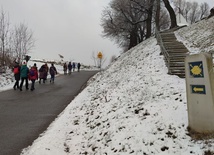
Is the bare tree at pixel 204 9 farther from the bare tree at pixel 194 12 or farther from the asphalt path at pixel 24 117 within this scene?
the asphalt path at pixel 24 117

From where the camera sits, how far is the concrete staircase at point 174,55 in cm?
1107

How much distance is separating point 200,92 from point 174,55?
9.23m

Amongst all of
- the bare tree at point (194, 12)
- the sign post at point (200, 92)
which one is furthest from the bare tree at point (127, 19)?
the bare tree at point (194, 12)

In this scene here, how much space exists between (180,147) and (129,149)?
1120 millimetres

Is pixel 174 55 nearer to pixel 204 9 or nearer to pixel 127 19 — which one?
pixel 127 19

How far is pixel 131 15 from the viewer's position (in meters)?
35.2

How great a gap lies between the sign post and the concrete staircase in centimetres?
536

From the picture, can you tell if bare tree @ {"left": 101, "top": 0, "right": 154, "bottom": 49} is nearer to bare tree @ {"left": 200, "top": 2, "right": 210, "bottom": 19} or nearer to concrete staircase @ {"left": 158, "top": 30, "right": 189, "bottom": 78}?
concrete staircase @ {"left": 158, "top": 30, "right": 189, "bottom": 78}

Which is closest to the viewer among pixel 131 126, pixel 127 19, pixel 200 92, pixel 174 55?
pixel 200 92

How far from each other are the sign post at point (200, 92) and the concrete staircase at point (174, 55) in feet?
17.6

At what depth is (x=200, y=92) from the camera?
5.11 meters

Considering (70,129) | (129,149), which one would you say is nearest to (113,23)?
(70,129)

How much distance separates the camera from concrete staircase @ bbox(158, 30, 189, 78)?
11075mm

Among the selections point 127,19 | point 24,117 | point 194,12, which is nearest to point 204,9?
point 194,12
